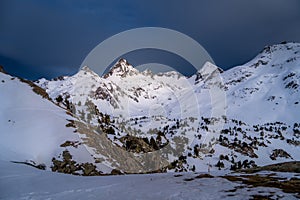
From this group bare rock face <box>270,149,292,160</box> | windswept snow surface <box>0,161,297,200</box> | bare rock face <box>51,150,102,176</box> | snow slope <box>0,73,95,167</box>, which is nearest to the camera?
windswept snow surface <box>0,161,297,200</box>

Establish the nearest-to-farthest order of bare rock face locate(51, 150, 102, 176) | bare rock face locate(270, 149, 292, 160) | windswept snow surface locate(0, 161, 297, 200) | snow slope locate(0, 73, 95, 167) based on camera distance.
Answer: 1. windswept snow surface locate(0, 161, 297, 200)
2. bare rock face locate(51, 150, 102, 176)
3. snow slope locate(0, 73, 95, 167)
4. bare rock face locate(270, 149, 292, 160)

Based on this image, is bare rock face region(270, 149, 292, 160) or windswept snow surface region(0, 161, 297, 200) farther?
bare rock face region(270, 149, 292, 160)

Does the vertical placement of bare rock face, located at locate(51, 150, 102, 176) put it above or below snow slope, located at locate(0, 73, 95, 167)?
below

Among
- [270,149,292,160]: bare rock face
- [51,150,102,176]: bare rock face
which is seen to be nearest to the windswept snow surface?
[51,150,102,176]: bare rock face

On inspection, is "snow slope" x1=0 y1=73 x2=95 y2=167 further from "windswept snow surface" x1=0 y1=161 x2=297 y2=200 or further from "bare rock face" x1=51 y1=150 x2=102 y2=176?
"windswept snow surface" x1=0 y1=161 x2=297 y2=200

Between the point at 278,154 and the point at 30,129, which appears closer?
the point at 30,129

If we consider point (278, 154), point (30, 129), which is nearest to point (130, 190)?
point (30, 129)

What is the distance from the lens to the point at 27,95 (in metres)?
56.5

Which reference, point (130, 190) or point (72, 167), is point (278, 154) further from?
point (130, 190)

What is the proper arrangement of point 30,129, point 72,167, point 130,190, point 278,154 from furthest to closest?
1. point 278,154
2. point 30,129
3. point 72,167
4. point 130,190

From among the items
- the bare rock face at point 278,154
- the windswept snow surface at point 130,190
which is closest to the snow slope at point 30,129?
the windswept snow surface at point 130,190

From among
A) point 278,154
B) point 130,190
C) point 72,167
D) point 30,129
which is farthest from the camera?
point 278,154

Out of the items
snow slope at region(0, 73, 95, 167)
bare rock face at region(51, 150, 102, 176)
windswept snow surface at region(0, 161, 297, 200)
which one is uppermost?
snow slope at region(0, 73, 95, 167)

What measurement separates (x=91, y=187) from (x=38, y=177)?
6570 millimetres
